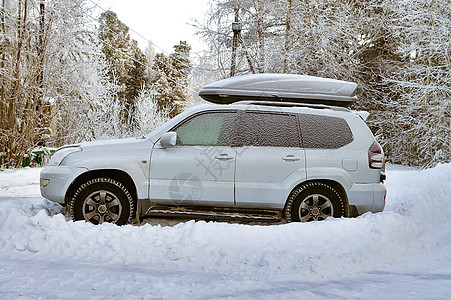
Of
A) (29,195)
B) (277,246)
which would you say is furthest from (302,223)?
(29,195)

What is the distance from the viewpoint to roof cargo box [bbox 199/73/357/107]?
6.21 metres

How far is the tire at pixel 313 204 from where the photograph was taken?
579 centimetres

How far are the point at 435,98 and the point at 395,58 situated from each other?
688cm

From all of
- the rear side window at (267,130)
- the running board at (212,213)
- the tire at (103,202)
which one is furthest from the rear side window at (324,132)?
the tire at (103,202)

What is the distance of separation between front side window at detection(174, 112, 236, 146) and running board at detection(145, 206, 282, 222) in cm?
93

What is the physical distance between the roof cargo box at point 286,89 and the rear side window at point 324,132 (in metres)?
0.35

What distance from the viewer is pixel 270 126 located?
19.7ft

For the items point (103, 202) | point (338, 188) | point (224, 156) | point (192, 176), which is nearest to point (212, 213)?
point (192, 176)

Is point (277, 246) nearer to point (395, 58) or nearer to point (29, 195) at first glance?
point (29, 195)

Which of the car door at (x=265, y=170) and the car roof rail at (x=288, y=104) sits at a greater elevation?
the car roof rail at (x=288, y=104)

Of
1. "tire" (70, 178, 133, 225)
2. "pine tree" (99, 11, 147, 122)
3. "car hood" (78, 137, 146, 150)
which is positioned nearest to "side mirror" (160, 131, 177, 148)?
"car hood" (78, 137, 146, 150)

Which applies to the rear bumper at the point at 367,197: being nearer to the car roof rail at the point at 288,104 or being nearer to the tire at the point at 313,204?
the tire at the point at 313,204

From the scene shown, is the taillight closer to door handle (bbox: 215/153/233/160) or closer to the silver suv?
the silver suv

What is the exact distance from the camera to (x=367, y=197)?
5.87 metres
